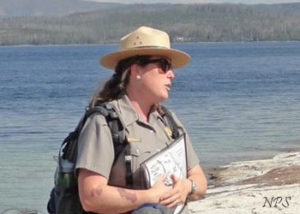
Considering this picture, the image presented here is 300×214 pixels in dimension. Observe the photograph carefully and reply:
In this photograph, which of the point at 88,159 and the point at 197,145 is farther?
the point at 197,145

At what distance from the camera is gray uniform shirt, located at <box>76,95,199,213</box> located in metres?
3.97

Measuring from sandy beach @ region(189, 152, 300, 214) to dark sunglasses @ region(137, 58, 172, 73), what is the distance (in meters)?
5.47

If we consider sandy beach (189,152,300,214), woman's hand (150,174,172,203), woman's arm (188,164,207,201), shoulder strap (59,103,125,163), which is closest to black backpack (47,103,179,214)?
shoulder strap (59,103,125,163)

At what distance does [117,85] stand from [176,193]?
565mm

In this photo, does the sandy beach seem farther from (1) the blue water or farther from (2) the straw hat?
(2) the straw hat

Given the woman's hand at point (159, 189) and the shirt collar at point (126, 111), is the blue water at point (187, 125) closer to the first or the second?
the shirt collar at point (126, 111)

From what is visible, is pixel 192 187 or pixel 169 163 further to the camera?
pixel 192 187

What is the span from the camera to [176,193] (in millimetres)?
4125

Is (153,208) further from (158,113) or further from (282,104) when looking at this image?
(282,104)

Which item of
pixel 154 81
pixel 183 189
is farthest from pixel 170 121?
pixel 183 189

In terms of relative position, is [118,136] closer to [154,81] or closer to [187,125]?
[154,81]

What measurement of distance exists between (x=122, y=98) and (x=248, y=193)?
24.3 feet

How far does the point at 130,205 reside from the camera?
3.99 metres

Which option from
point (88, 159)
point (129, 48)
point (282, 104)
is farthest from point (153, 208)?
point (282, 104)
